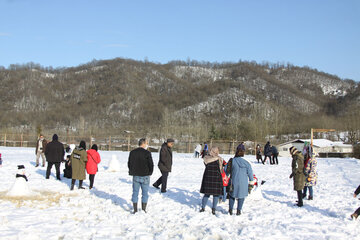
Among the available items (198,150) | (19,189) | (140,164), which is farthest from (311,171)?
(198,150)

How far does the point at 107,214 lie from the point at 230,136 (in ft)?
199

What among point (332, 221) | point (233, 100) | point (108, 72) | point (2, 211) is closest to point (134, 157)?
point (2, 211)

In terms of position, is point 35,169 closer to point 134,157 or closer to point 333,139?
point 134,157

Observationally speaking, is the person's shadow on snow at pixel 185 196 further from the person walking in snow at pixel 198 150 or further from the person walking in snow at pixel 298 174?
the person walking in snow at pixel 198 150

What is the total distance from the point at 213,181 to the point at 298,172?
2.90m

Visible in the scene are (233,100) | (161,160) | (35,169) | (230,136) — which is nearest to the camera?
(161,160)

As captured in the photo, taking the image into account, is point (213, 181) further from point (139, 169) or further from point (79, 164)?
point (79, 164)

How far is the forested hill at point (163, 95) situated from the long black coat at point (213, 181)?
275 feet

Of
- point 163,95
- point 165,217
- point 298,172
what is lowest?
point 165,217

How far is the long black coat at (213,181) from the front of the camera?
8.29 meters

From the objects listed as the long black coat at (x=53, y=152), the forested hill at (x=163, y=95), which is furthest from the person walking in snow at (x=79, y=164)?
the forested hill at (x=163, y=95)

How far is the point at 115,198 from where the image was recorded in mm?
10422

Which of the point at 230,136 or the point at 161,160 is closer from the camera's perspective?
the point at 161,160

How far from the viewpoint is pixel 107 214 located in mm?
8383
